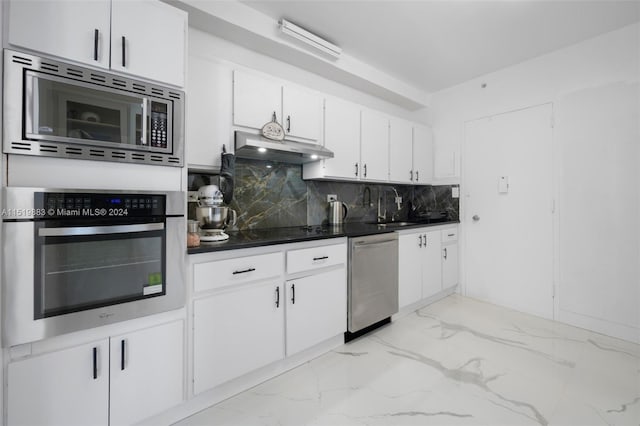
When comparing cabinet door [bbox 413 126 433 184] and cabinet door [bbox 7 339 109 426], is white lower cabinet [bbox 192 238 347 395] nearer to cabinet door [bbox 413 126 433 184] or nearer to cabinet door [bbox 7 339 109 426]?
cabinet door [bbox 7 339 109 426]

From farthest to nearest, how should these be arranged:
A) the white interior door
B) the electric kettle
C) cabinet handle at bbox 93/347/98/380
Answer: the electric kettle, the white interior door, cabinet handle at bbox 93/347/98/380

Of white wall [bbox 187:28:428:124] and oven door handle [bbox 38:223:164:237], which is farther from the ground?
white wall [bbox 187:28:428:124]

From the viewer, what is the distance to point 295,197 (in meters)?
2.85

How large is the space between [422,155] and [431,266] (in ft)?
4.83

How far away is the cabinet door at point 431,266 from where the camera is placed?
123 inches

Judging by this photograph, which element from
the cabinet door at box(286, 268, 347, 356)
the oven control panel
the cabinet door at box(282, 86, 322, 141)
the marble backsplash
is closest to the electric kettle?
the marble backsplash

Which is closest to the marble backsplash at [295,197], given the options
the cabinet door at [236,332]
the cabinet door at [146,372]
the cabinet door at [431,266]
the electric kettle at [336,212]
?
the electric kettle at [336,212]

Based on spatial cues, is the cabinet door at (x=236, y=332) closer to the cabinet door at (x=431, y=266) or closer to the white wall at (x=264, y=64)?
the white wall at (x=264, y=64)

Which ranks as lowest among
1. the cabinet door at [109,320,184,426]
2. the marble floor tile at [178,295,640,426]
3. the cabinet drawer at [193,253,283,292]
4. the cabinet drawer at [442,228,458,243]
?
the marble floor tile at [178,295,640,426]

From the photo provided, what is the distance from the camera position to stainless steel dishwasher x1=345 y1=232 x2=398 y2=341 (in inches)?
91.1

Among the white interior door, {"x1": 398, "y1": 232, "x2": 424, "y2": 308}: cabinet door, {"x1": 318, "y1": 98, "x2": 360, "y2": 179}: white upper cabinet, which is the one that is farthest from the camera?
the white interior door

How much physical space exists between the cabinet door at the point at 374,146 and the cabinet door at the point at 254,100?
105cm

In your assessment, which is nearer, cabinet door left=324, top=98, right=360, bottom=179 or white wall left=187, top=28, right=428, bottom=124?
white wall left=187, top=28, right=428, bottom=124

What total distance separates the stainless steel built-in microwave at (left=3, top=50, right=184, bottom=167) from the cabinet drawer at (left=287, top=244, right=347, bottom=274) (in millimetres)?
933
